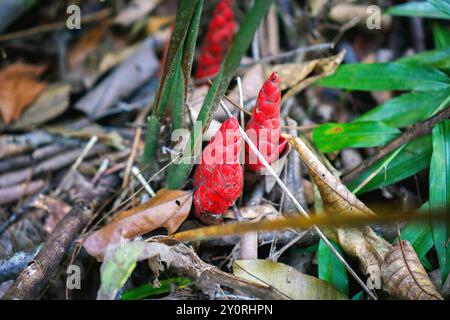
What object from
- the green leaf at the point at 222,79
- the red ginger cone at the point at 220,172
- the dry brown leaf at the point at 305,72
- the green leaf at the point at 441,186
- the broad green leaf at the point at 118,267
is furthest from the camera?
the dry brown leaf at the point at 305,72

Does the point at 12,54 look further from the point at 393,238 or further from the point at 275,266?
the point at 393,238

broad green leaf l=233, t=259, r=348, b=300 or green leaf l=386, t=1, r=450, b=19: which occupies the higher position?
green leaf l=386, t=1, r=450, b=19

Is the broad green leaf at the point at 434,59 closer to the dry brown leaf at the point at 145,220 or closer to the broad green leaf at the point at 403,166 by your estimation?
the broad green leaf at the point at 403,166

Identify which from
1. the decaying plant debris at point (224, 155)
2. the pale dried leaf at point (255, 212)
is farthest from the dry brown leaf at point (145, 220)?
the pale dried leaf at point (255, 212)

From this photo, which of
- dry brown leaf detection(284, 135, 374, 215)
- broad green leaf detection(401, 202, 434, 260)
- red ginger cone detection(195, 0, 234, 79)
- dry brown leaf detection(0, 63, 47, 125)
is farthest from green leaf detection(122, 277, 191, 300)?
dry brown leaf detection(0, 63, 47, 125)

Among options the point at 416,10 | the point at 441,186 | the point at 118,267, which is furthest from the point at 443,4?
the point at 118,267

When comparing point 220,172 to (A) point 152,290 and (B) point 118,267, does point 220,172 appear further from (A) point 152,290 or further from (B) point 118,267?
(A) point 152,290

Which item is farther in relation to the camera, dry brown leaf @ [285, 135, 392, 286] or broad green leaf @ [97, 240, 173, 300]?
dry brown leaf @ [285, 135, 392, 286]

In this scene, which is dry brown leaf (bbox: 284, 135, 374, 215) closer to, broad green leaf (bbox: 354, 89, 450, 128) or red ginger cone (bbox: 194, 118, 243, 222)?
red ginger cone (bbox: 194, 118, 243, 222)
